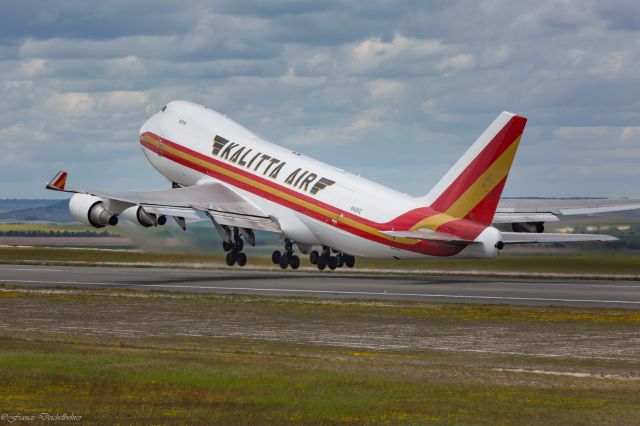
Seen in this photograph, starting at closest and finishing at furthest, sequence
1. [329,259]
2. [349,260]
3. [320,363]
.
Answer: [320,363] < [349,260] < [329,259]

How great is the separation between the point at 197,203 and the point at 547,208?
758 inches

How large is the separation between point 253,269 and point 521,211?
17821 millimetres

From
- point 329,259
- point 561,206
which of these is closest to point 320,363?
point 561,206

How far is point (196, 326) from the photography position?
3666cm

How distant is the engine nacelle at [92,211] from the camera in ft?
200

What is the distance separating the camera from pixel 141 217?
6134 cm

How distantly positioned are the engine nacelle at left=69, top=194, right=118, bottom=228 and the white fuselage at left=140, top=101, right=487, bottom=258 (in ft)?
26.7

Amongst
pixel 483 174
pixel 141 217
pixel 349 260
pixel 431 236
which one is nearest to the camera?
pixel 483 174

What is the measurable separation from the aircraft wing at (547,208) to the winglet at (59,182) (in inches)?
879

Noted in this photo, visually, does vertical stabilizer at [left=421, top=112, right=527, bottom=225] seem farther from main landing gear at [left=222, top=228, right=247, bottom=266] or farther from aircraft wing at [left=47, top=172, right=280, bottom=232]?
main landing gear at [left=222, top=228, right=247, bottom=266]

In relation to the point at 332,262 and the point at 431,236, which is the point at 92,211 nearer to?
the point at 332,262

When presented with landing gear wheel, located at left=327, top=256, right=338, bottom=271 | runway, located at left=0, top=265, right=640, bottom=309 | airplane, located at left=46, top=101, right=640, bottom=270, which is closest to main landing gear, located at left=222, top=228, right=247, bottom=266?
airplane, located at left=46, top=101, right=640, bottom=270

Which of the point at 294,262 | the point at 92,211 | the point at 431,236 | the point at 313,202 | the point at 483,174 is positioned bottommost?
the point at 294,262

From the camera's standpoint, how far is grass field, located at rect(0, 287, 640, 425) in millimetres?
20672
